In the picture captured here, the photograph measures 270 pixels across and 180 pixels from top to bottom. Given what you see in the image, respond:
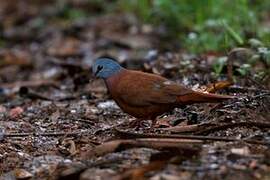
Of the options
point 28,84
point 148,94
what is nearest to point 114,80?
point 148,94

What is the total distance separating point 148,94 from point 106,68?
43 centimetres

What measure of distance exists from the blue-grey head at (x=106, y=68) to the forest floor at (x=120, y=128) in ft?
0.82

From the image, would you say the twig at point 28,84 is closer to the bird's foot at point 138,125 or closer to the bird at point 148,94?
the bird's foot at point 138,125

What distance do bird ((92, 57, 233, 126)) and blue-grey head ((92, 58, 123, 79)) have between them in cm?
3

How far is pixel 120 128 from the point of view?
4.67 metres

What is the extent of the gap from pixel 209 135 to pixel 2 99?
3.43 metres

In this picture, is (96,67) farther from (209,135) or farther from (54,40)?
(54,40)

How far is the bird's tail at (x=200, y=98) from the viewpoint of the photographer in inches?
163

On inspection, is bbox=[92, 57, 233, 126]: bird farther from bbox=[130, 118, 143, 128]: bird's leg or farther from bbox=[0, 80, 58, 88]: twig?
bbox=[0, 80, 58, 88]: twig

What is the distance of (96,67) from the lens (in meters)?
4.61

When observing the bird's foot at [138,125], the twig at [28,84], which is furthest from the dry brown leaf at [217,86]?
the twig at [28,84]

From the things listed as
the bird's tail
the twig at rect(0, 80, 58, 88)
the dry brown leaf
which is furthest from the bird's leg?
the twig at rect(0, 80, 58, 88)

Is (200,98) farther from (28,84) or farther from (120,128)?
(28,84)

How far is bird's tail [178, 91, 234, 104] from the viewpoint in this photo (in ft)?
13.6
